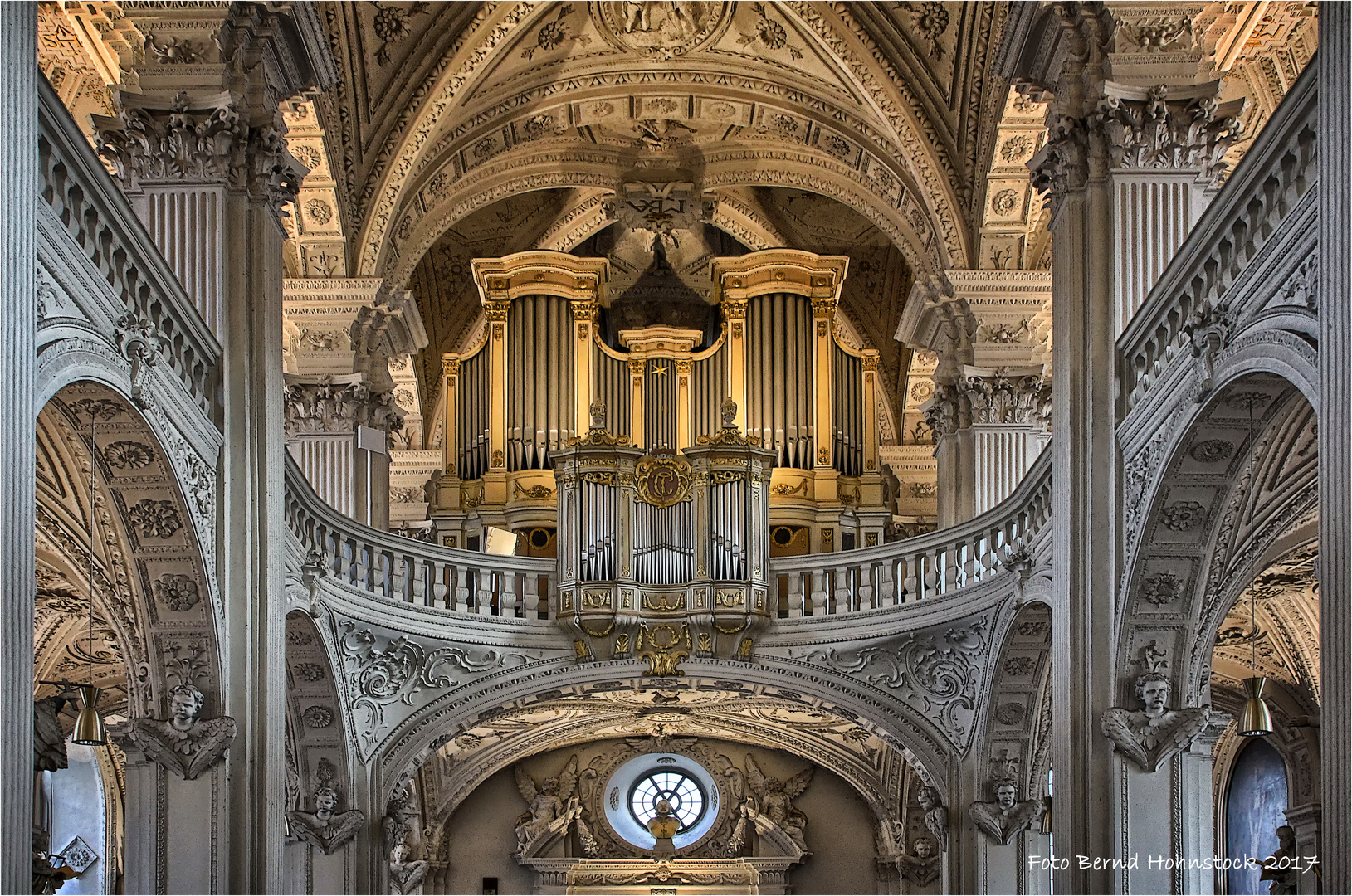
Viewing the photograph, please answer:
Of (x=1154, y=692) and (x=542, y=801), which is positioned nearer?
(x=1154, y=692)

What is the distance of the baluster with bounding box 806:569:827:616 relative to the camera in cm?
2045

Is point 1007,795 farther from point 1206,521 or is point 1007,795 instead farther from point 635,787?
point 635,787

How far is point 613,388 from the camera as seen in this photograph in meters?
25.8

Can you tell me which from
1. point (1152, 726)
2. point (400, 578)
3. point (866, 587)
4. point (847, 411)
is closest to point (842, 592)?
point (866, 587)

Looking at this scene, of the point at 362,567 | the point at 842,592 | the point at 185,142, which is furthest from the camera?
the point at 842,592

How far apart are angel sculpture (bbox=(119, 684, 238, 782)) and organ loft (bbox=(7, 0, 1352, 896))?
0.03 metres

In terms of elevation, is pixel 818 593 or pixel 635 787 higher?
pixel 818 593

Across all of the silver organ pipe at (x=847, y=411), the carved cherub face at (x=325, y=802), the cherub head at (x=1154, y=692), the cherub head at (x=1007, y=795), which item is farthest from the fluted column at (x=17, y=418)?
the silver organ pipe at (x=847, y=411)

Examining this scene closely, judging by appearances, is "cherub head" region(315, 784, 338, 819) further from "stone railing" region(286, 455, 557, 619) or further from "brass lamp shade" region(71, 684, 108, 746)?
"brass lamp shade" region(71, 684, 108, 746)

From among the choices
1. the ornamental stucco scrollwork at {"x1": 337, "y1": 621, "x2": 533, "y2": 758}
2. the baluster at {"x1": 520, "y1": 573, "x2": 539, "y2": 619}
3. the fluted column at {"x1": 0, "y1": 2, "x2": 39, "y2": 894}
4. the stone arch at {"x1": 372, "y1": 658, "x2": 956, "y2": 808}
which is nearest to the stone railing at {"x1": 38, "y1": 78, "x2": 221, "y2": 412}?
the fluted column at {"x1": 0, "y1": 2, "x2": 39, "y2": 894}

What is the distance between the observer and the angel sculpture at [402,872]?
22984 mm

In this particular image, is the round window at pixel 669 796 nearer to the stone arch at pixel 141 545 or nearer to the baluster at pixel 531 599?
the baluster at pixel 531 599

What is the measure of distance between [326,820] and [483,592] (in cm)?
275

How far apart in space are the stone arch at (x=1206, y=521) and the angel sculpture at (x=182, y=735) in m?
6.53
